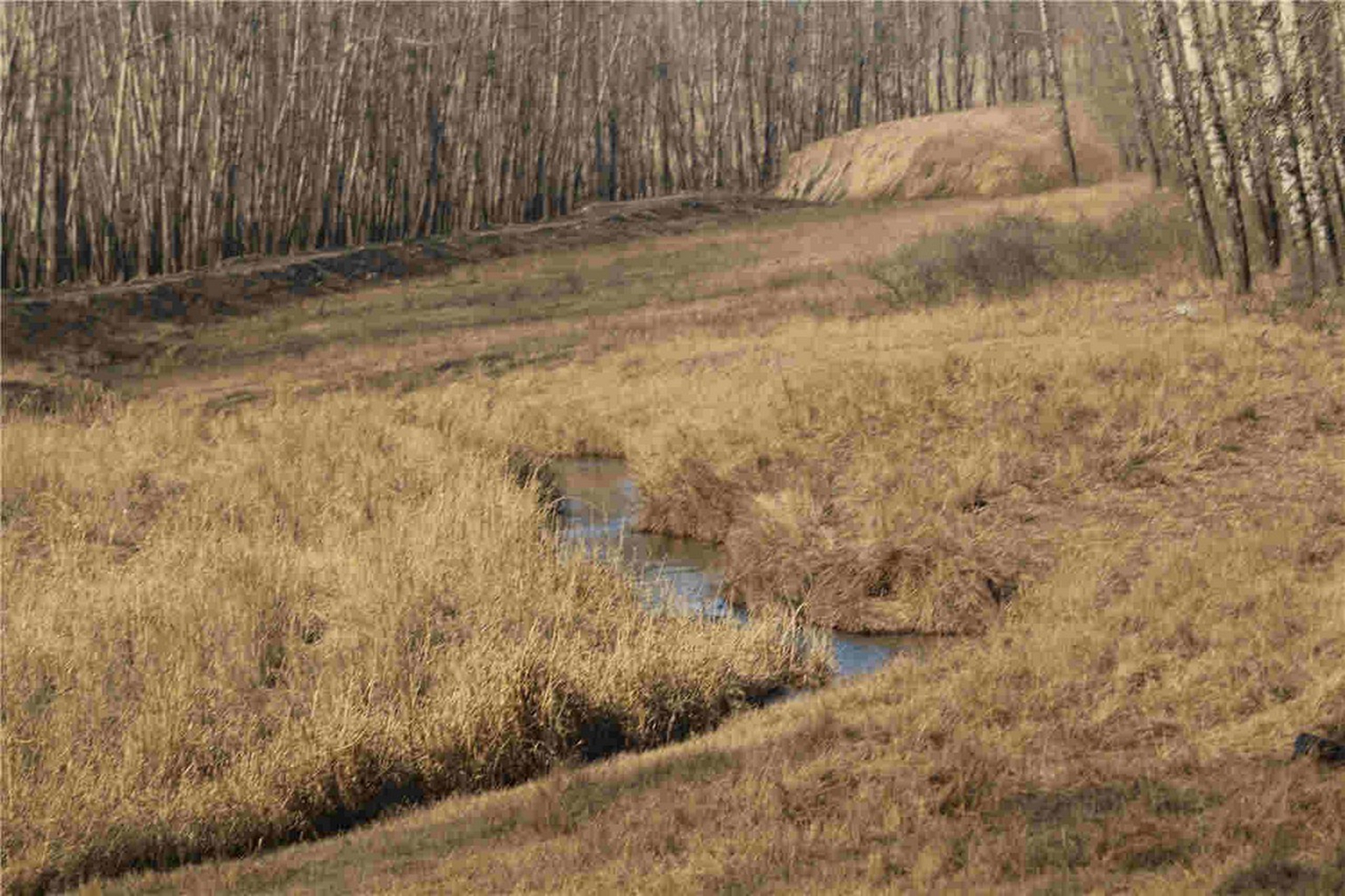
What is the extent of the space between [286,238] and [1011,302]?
17245mm

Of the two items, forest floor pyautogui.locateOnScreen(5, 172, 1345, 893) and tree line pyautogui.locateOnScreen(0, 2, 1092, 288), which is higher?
tree line pyautogui.locateOnScreen(0, 2, 1092, 288)

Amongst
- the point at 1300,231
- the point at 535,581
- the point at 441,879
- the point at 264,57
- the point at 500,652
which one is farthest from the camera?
the point at 264,57

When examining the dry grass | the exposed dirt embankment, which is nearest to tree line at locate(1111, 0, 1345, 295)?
the dry grass

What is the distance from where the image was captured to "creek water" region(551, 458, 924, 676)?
10898 mm

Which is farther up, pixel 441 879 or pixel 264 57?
pixel 264 57

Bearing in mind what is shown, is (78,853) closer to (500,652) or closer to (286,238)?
(500,652)

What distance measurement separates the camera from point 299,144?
3303cm

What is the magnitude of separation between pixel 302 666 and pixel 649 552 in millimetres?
4862

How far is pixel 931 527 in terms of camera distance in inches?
464

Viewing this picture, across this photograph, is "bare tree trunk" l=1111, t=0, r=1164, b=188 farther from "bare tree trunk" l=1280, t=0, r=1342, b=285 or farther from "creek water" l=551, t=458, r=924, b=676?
"creek water" l=551, t=458, r=924, b=676

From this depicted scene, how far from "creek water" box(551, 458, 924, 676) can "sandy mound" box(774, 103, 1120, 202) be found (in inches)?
832

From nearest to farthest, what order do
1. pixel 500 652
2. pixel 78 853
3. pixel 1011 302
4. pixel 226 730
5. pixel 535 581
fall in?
pixel 78 853, pixel 226 730, pixel 500 652, pixel 535 581, pixel 1011 302

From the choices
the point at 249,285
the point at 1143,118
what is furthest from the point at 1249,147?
the point at 249,285

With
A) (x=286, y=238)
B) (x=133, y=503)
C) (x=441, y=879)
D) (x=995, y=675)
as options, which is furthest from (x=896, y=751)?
(x=286, y=238)
